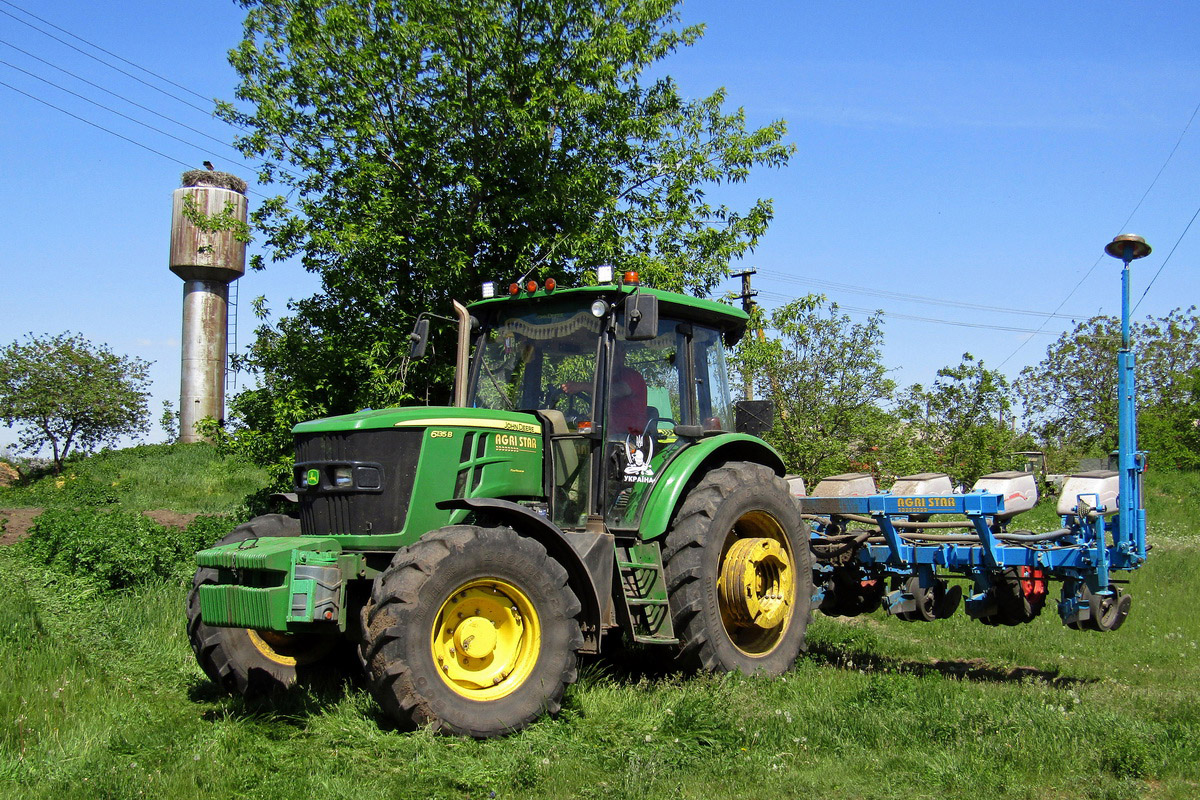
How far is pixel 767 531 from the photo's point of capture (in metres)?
7.24

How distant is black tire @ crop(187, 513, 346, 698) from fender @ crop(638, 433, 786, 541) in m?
2.13

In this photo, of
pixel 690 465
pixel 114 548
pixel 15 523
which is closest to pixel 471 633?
pixel 690 465

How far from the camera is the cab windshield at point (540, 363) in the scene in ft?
21.5

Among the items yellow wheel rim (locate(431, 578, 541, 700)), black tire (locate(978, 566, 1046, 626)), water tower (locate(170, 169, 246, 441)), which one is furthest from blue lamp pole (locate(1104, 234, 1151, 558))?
water tower (locate(170, 169, 246, 441))

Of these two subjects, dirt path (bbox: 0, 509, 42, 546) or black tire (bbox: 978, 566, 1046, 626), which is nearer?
black tire (bbox: 978, 566, 1046, 626)

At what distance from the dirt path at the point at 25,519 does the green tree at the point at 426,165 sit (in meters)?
5.09

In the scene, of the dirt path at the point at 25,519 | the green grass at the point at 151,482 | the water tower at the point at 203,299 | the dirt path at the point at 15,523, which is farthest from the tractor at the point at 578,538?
the water tower at the point at 203,299

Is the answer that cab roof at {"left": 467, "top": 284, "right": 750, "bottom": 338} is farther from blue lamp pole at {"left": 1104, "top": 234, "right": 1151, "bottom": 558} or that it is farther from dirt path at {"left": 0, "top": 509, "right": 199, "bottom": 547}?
dirt path at {"left": 0, "top": 509, "right": 199, "bottom": 547}

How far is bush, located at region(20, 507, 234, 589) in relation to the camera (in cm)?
949

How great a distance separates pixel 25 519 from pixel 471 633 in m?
14.6

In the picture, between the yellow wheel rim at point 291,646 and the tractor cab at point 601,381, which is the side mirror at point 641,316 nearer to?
the tractor cab at point 601,381

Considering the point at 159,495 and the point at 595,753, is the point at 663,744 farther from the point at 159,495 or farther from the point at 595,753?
the point at 159,495

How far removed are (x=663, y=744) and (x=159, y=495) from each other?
74.6ft

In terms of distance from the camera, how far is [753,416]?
7871 millimetres
